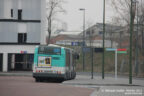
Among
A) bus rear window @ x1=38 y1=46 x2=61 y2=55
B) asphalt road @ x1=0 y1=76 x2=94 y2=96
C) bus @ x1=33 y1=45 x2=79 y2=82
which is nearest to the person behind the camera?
asphalt road @ x1=0 y1=76 x2=94 y2=96

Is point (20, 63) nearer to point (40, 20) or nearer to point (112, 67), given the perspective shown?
point (40, 20)

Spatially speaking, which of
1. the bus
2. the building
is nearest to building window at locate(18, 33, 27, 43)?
the building

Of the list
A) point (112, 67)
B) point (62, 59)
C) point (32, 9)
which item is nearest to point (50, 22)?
point (112, 67)

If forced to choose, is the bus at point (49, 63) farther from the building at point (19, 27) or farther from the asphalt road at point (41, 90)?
the building at point (19, 27)

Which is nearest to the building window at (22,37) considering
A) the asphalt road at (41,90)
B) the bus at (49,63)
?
the bus at (49,63)

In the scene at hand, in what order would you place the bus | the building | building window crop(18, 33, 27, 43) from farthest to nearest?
building window crop(18, 33, 27, 43), the building, the bus

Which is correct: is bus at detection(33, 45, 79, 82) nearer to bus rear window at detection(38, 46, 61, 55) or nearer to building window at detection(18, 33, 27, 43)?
bus rear window at detection(38, 46, 61, 55)

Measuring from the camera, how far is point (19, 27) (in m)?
51.4

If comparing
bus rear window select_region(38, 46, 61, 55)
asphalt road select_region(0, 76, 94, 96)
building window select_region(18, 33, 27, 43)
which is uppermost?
building window select_region(18, 33, 27, 43)

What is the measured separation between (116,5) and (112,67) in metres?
15.5

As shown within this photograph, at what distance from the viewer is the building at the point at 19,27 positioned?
2012 inches

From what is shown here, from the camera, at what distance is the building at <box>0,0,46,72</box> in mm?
51094

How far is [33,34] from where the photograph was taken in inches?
2025

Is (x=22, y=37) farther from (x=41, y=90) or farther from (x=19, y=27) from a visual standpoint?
(x=41, y=90)
